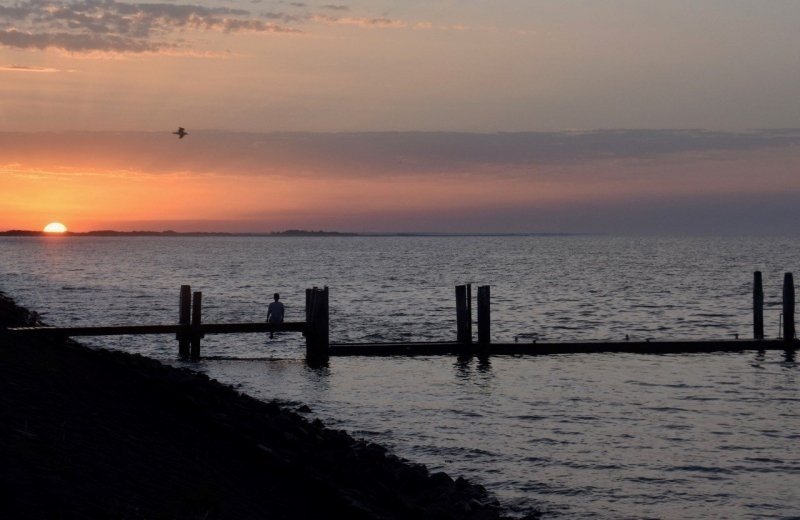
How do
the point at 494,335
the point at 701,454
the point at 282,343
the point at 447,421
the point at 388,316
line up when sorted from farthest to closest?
the point at 388,316, the point at 494,335, the point at 282,343, the point at 447,421, the point at 701,454

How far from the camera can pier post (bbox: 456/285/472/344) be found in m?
29.2

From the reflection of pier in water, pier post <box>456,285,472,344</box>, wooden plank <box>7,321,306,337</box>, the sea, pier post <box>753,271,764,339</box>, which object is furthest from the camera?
pier post <box>753,271,764,339</box>

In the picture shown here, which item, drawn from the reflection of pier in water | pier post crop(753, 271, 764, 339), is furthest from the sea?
pier post crop(753, 271, 764, 339)

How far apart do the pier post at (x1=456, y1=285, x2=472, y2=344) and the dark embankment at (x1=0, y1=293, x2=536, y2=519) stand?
12.1 metres

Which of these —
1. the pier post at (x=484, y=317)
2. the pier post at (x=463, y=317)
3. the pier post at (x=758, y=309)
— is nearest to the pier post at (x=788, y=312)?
the pier post at (x=758, y=309)

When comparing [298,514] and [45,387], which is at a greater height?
[45,387]

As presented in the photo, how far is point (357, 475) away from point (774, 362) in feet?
65.3

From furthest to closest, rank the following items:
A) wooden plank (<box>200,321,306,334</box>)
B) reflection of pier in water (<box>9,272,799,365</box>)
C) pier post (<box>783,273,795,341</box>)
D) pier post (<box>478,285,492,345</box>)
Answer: pier post (<box>783,273,795,341</box>), pier post (<box>478,285,492,345</box>), reflection of pier in water (<box>9,272,799,365</box>), wooden plank (<box>200,321,306,334</box>)

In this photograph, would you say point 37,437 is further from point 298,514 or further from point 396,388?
point 396,388

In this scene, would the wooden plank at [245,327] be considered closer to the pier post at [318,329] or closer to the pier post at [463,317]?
the pier post at [318,329]

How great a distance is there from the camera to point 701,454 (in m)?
Result: 17.4

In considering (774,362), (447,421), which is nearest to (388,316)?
(774,362)

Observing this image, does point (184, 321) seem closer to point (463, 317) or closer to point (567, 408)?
point (463, 317)

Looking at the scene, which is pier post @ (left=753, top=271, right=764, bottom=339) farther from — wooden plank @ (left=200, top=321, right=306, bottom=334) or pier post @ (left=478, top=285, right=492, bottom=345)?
wooden plank @ (left=200, top=321, right=306, bottom=334)
